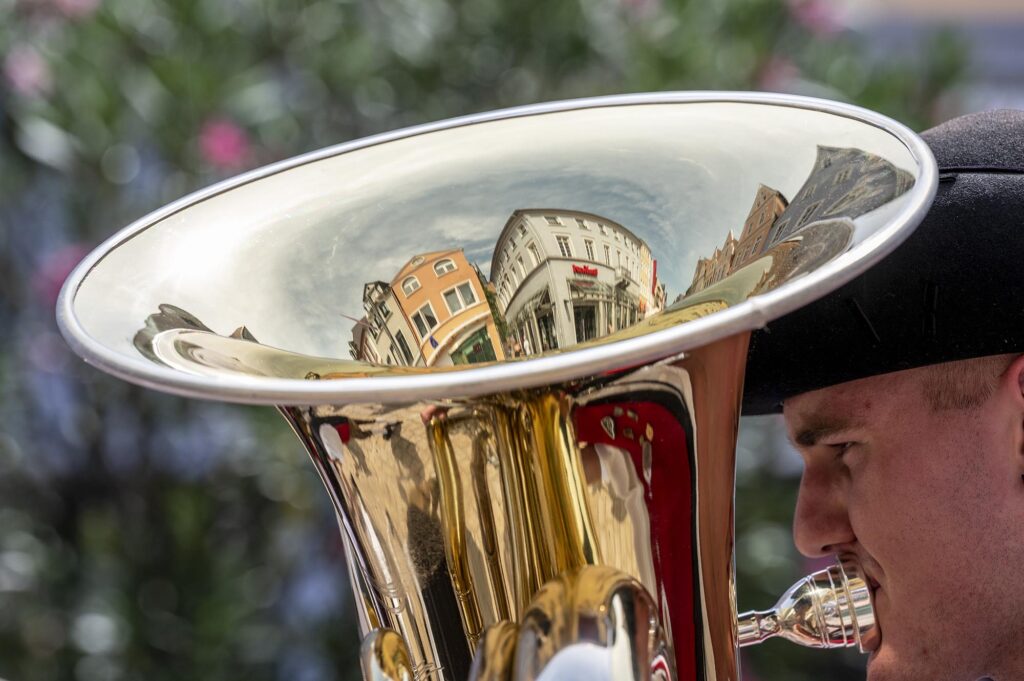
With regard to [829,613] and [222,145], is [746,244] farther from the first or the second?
[222,145]

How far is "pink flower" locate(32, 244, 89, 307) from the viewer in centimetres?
352

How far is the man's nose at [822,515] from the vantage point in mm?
1750

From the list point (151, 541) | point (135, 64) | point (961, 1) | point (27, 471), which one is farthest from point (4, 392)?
point (961, 1)

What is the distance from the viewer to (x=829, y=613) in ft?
5.58

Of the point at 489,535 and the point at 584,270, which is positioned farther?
Result: the point at 584,270

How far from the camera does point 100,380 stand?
3686 millimetres

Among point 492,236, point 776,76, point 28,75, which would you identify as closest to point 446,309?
point 492,236

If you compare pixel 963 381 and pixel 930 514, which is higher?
pixel 963 381

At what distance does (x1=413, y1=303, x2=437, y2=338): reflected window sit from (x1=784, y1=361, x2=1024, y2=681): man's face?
1.57 ft

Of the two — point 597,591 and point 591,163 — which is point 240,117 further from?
point 597,591

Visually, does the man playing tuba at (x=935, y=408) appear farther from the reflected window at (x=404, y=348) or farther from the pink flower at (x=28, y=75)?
the pink flower at (x=28, y=75)

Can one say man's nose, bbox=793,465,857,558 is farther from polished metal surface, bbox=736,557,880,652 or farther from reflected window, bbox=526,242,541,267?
reflected window, bbox=526,242,541,267

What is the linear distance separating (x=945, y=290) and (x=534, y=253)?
1.54 ft

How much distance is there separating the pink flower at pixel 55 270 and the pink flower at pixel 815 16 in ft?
7.12
